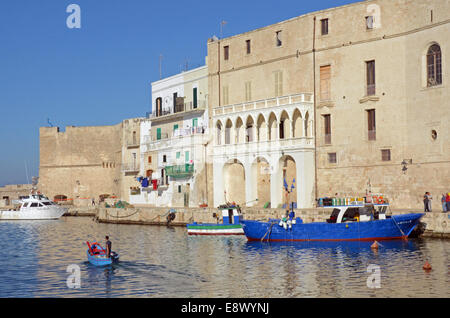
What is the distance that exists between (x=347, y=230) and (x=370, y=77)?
491 inches

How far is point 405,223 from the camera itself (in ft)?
122

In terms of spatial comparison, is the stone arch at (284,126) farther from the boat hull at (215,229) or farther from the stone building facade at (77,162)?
the stone building facade at (77,162)

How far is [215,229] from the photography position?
148 ft

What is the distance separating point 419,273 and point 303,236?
12.4 m

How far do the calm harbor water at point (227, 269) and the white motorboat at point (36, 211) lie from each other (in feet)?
95.2

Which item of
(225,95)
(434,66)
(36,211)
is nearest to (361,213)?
(434,66)

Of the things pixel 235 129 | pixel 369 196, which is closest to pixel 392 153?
pixel 369 196

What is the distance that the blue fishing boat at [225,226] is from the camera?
1759 inches

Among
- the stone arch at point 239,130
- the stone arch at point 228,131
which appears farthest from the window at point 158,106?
the stone arch at point 239,130

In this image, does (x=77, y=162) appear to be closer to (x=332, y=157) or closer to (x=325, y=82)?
(x=325, y=82)

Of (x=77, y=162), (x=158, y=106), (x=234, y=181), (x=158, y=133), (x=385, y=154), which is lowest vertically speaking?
(x=234, y=181)

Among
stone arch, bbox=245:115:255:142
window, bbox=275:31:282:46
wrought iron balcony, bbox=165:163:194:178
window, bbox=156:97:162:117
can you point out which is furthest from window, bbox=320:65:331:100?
window, bbox=156:97:162:117

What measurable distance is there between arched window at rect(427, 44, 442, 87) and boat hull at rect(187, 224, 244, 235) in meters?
15.3

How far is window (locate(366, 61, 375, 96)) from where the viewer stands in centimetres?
4531
